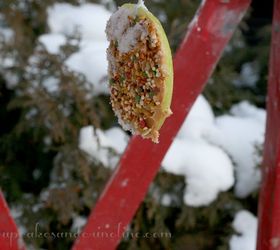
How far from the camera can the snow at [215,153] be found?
220 cm

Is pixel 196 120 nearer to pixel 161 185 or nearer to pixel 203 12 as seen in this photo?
pixel 161 185

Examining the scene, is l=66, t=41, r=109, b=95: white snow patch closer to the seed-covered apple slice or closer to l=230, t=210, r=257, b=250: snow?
l=230, t=210, r=257, b=250: snow

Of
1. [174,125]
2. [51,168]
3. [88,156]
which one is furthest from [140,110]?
[51,168]

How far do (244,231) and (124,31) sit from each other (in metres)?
1.55

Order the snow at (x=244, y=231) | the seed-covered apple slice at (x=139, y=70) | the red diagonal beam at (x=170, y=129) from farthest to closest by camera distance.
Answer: the snow at (x=244, y=231), the red diagonal beam at (x=170, y=129), the seed-covered apple slice at (x=139, y=70)

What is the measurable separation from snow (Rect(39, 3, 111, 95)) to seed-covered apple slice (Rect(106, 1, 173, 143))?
1.30 meters

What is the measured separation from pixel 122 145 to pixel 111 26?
135cm

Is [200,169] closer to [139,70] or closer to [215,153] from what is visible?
[215,153]

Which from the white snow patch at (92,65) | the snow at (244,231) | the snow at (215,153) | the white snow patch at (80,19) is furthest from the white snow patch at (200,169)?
the white snow patch at (80,19)

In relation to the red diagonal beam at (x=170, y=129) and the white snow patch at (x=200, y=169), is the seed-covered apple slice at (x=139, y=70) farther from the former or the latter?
the white snow patch at (x=200, y=169)

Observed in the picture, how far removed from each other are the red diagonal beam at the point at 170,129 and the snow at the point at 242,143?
3.11ft

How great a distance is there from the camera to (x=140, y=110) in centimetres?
85

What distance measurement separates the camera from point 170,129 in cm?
137

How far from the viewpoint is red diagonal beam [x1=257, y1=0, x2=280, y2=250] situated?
1.33 m
